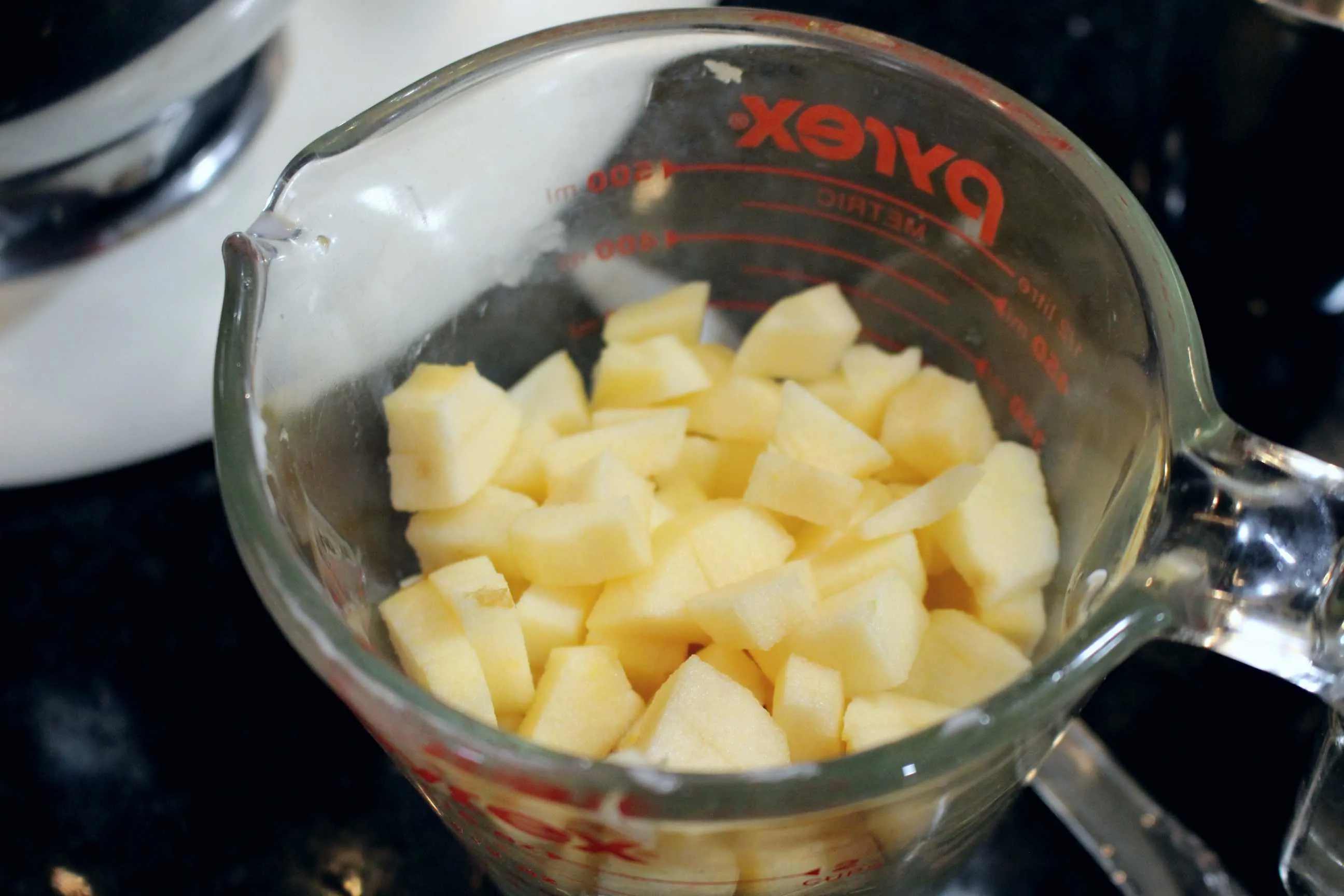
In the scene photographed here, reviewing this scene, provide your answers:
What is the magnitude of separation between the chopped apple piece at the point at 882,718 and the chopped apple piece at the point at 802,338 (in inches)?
11.2

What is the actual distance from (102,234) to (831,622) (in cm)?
73

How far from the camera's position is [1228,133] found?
3.13 feet

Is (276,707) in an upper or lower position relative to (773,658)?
lower

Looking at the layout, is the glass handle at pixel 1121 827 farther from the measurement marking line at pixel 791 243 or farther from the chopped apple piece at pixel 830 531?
the measurement marking line at pixel 791 243

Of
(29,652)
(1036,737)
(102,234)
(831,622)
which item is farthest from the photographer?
(102,234)

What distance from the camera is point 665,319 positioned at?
0.86 m

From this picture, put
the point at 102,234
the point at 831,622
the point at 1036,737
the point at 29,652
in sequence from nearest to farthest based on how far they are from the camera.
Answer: the point at 1036,737 < the point at 831,622 < the point at 29,652 < the point at 102,234

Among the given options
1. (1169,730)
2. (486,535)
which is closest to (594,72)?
(486,535)

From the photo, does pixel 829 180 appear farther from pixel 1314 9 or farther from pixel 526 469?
pixel 1314 9

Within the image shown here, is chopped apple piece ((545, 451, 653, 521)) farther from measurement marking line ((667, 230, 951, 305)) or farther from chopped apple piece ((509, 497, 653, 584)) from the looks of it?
measurement marking line ((667, 230, 951, 305))

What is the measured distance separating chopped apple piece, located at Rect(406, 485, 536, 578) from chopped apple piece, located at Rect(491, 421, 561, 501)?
18 millimetres

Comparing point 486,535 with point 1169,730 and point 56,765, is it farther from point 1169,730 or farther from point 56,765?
point 1169,730

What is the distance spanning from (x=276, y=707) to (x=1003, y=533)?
52cm

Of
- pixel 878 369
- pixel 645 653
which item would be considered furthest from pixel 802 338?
pixel 645 653
